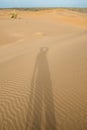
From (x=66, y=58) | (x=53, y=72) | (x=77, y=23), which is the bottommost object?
(x=53, y=72)

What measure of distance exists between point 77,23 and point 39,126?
2672 centimetres

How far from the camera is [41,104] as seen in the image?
5.34 meters

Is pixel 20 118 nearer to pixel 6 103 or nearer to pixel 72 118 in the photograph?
pixel 6 103

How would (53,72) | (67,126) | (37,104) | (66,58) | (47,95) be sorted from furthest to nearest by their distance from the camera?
(66,58) < (53,72) < (47,95) < (37,104) < (67,126)

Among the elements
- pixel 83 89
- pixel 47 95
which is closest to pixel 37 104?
pixel 47 95

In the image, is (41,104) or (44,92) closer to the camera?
(41,104)

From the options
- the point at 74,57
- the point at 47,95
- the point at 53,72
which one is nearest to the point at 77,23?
the point at 74,57

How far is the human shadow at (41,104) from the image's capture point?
4582 millimetres

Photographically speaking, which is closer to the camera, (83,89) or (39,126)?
(39,126)

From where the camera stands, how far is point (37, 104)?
537 centimetres

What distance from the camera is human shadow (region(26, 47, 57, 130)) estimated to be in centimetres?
458

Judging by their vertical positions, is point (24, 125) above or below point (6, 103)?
below

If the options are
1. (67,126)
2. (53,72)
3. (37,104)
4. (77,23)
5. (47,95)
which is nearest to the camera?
(67,126)

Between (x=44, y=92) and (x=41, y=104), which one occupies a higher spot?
(x=44, y=92)
